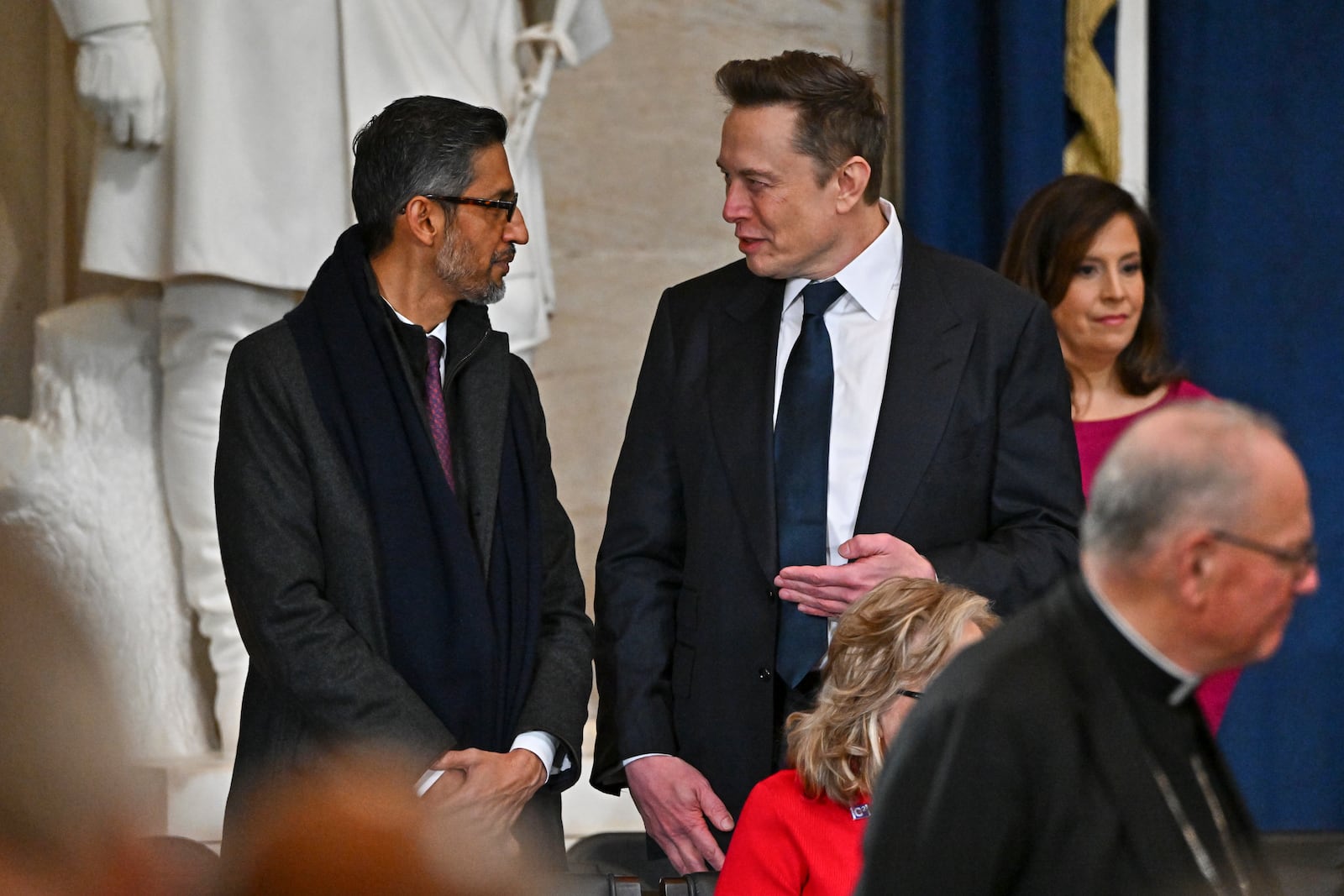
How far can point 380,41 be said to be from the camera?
3.88 meters

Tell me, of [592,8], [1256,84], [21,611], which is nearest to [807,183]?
[592,8]

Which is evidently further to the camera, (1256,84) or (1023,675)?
(1256,84)

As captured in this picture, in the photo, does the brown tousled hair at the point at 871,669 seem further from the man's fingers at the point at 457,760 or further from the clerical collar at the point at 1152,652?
the clerical collar at the point at 1152,652

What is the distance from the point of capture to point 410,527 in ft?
8.61

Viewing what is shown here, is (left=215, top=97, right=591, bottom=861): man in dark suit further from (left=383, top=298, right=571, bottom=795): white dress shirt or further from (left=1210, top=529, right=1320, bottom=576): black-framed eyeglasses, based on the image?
(left=1210, top=529, right=1320, bottom=576): black-framed eyeglasses

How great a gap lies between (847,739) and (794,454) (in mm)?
618

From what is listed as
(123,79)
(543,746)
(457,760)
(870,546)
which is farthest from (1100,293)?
(123,79)

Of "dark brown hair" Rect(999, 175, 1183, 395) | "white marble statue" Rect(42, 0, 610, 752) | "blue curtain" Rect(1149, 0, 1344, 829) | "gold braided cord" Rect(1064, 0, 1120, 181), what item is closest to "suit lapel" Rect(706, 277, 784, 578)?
"dark brown hair" Rect(999, 175, 1183, 395)

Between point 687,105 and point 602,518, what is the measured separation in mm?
1103

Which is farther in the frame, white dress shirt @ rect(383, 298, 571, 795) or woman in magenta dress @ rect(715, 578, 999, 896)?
white dress shirt @ rect(383, 298, 571, 795)

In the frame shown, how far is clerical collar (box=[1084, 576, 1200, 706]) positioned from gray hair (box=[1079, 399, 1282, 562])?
40 millimetres

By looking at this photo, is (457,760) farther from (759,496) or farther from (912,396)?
(912,396)

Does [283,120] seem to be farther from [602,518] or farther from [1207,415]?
[1207,415]

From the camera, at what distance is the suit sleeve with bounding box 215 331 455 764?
8.27 ft
